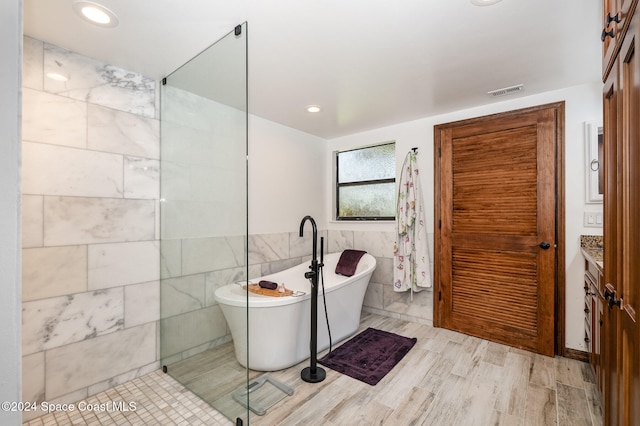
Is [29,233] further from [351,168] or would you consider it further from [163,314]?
[351,168]

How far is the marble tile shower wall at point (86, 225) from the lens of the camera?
186 centimetres

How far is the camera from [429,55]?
2.04 metres

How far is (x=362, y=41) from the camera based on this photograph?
188 centimetres

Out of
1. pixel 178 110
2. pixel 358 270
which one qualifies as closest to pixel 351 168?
pixel 358 270

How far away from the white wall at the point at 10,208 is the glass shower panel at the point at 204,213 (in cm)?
123

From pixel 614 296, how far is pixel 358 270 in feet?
8.24

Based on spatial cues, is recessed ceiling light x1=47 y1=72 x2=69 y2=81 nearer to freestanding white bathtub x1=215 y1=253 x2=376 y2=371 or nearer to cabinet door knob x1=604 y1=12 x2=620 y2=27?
freestanding white bathtub x1=215 y1=253 x2=376 y2=371

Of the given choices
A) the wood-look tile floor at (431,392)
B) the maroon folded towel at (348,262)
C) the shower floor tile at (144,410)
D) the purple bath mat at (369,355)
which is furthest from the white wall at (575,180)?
the shower floor tile at (144,410)

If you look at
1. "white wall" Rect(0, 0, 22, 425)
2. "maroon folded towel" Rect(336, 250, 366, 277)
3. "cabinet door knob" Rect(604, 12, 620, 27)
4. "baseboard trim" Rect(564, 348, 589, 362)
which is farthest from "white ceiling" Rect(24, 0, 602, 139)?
"baseboard trim" Rect(564, 348, 589, 362)

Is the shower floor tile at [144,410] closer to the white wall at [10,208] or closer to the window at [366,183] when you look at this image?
the white wall at [10,208]

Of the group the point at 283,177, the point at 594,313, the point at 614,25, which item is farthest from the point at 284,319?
the point at 614,25

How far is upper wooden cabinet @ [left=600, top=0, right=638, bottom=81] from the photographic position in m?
1.00

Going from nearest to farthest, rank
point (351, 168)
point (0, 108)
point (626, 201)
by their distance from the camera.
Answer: point (0, 108) → point (626, 201) → point (351, 168)

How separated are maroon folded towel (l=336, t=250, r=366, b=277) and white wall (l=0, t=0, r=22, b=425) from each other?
3200mm
